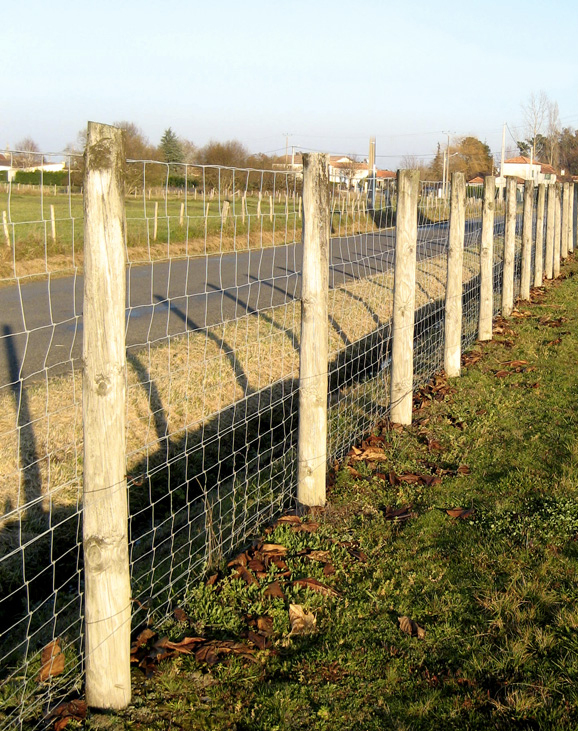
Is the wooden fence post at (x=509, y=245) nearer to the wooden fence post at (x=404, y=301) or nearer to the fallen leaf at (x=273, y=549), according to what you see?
the wooden fence post at (x=404, y=301)

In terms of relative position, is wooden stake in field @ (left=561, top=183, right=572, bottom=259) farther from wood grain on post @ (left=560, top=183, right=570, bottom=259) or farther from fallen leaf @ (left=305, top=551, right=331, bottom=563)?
fallen leaf @ (left=305, top=551, right=331, bottom=563)

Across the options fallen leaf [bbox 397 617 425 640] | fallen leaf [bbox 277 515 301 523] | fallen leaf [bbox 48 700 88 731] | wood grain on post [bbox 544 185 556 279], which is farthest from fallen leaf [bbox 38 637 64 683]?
wood grain on post [bbox 544 185 556 279]

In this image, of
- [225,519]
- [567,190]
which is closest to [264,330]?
[225,519]

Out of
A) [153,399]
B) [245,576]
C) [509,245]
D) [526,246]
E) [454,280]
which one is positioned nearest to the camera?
[245,576]

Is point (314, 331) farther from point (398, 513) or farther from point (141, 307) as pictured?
point (141, 307)

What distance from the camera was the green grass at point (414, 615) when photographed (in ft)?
9.51

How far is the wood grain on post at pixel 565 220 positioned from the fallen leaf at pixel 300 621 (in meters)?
16.4

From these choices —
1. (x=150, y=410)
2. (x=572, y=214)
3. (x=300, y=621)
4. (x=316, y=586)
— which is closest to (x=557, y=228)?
(x=572, y=214)

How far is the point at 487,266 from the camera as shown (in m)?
9.55

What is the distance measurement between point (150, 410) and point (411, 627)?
3.43 metres

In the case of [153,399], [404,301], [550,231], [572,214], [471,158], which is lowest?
[153,399]

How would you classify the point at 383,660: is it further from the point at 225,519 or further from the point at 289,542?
the point at 225,519

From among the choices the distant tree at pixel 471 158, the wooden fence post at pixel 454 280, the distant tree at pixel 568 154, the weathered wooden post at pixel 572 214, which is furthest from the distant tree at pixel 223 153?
the distant tree at pixel 568 154

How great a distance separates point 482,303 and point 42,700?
299 inches
